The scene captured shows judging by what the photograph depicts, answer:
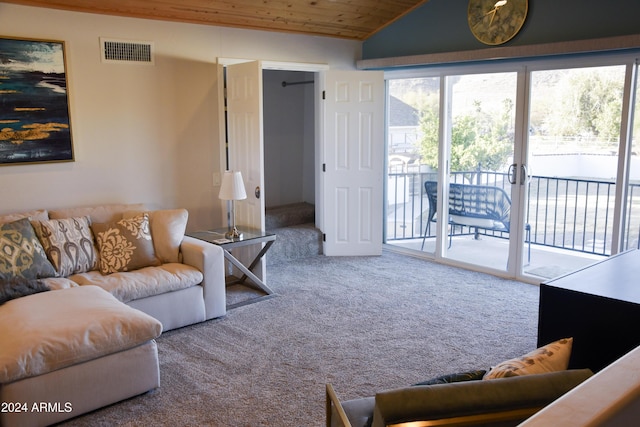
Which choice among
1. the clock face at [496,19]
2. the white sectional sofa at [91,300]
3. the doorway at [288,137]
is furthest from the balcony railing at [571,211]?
the white sectional sofa at [91,300]

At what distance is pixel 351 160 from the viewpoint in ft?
19.8

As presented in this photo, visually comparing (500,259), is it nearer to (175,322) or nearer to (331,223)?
(331,223)

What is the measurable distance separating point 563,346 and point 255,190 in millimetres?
3450

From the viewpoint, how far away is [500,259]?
18.4 feet

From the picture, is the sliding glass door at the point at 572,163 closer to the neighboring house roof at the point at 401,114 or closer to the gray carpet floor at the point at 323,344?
the gray carpet floor at the point at 323,344

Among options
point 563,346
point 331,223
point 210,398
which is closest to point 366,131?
point 331,223

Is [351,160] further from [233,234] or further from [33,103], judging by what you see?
[33,103]

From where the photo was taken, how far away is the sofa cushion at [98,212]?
424 cm

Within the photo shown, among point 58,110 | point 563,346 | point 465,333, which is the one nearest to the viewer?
point 563,346

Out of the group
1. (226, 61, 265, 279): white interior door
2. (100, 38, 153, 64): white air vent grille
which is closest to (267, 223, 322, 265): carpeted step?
(226, 61, 265, 279): white interior door

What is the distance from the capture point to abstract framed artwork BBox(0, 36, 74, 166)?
406 centimetres

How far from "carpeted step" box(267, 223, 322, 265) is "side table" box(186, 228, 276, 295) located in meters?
0.72

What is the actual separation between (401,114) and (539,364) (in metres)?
4.67

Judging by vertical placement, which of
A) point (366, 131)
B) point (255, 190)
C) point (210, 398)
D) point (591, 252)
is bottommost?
point (210, 398)
